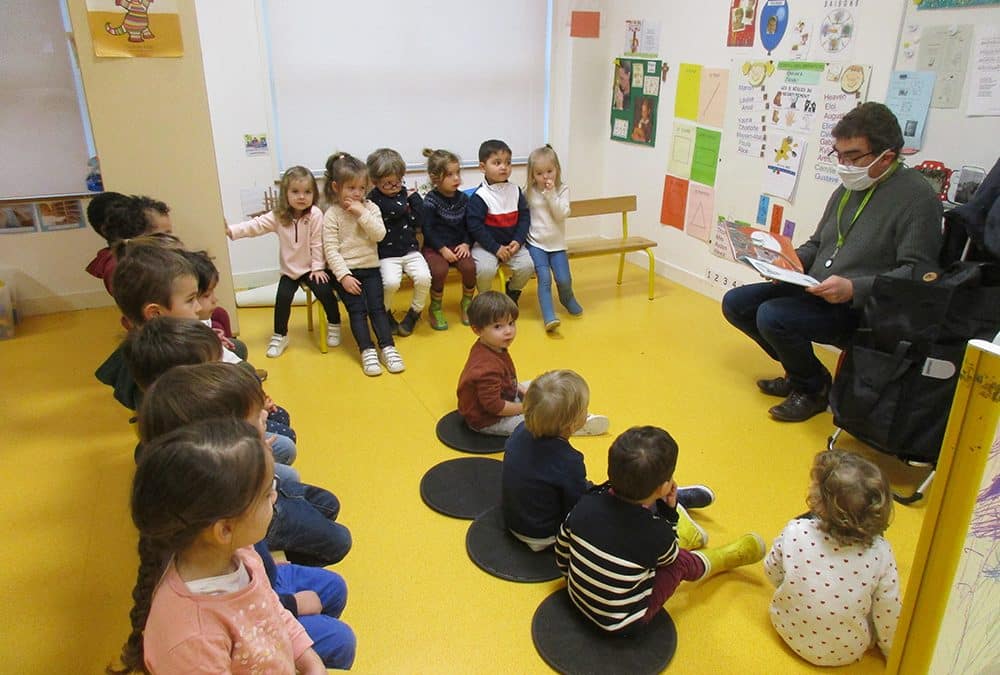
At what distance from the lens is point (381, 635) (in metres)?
1.95

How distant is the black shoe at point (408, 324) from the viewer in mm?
3984

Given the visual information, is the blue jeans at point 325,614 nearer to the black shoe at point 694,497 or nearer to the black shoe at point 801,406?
the black shoe at point 694,497

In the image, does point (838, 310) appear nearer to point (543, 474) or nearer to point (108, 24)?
point (543, 474)

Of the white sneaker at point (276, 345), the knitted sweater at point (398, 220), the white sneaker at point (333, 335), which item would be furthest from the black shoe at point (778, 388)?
the white sneaker at point (276, 345)

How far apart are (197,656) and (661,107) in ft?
14.3

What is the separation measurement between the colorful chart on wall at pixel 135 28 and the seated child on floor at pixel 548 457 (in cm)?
254

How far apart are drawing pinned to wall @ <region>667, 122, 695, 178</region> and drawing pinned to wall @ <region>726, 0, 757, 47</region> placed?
57 cm

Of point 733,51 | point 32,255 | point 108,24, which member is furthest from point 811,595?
point 32,255

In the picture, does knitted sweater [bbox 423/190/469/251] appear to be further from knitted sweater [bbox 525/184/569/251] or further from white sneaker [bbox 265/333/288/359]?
white sneaker [bbox 265/333/288/359]

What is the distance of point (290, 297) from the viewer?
3.72 meters

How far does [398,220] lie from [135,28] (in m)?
1.53

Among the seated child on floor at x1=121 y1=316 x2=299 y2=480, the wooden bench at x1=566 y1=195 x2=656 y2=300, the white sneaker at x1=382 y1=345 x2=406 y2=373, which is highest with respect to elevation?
the seated child on floor at x1=121 y1=316 x2=299 y2=480

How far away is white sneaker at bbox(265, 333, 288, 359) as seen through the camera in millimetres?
3666

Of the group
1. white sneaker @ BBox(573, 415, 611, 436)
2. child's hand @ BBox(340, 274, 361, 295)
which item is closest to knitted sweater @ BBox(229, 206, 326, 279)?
child's hand @ BBox(340, 274, 361, 295)
